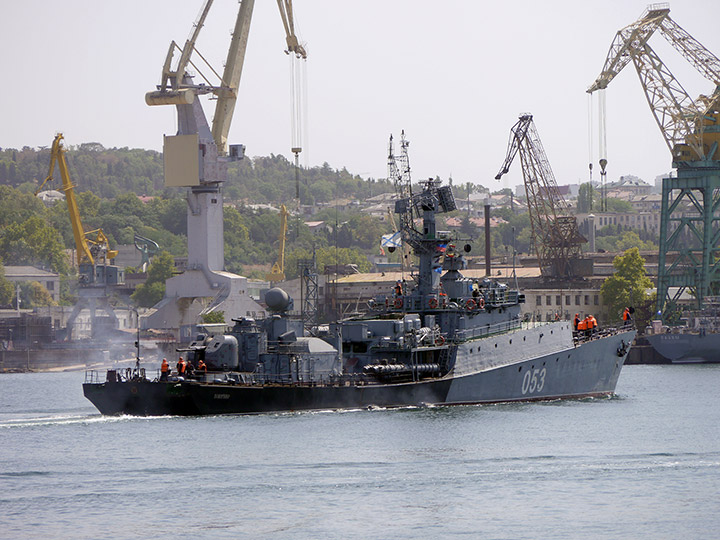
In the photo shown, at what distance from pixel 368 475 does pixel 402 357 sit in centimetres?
1617

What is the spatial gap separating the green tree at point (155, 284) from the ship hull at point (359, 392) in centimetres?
11542

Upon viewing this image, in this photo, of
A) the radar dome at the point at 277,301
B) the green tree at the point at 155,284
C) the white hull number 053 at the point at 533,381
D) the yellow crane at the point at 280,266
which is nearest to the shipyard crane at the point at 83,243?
the green tree at the point at 155,284

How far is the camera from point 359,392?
188 ft

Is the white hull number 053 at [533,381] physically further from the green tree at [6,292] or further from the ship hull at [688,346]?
the green tree at [6,292]

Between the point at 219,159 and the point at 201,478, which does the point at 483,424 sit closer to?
the point at 201,478

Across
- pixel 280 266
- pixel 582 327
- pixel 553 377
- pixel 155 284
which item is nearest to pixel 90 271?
pixel 155 284

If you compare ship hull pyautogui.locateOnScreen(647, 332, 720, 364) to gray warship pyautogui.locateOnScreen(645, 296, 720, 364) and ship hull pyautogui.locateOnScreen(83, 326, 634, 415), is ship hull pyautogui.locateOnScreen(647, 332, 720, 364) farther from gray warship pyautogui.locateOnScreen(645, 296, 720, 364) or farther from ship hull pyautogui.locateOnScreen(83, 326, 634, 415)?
ship hull pyautogui.locateOnScreen(83, 326, 634, 415)

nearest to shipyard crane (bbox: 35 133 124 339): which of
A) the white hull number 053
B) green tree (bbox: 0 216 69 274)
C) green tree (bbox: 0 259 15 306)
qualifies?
green tree (bbox: 0 259 15 306)

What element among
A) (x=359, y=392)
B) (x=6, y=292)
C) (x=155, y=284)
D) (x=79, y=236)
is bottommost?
(x=359, y=392)

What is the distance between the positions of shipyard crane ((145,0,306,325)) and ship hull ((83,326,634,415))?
2756 inches

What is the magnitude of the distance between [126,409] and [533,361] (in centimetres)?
1884

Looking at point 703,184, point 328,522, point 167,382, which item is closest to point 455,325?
point 167,382

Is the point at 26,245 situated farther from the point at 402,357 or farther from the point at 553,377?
the point at 402,357

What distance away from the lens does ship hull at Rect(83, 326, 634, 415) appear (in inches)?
2173
